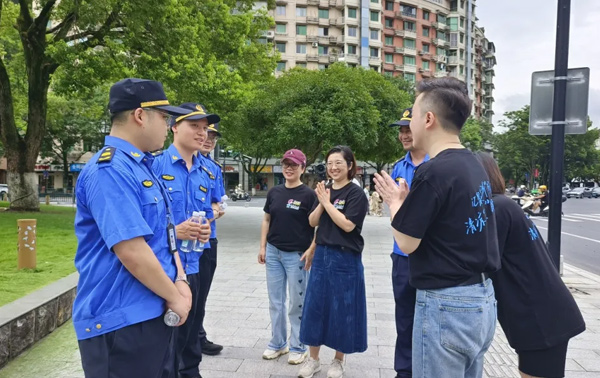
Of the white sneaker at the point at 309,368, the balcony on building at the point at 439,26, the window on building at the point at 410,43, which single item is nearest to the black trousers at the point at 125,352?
the white sneaker at the point at 309,368

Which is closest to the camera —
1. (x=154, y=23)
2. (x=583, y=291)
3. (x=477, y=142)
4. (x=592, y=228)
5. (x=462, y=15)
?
(x=583, y=291)

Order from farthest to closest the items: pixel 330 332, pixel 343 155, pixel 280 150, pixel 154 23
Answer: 1. pixel 280 150
2. pixel 154 23
3. pixel 343 155
4. pixel 330 332

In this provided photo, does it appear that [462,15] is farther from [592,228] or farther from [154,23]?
[154,23]

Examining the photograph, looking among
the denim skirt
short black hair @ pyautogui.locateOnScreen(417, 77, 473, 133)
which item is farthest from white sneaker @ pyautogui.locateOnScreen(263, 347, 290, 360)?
short black hair @ pyautogui.locateOnScreen(417, 77, 473, 133)

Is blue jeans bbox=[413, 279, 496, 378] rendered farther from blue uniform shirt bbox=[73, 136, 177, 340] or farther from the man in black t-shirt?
blue uniform shirt bbox=[73, 136, 177, 340]

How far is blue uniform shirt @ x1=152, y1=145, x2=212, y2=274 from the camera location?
11.4ft

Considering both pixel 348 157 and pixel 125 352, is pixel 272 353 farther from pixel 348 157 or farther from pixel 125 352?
pixel 125 352

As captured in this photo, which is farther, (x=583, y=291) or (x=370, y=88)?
(x=370, y=88)

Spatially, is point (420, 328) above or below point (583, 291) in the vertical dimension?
above

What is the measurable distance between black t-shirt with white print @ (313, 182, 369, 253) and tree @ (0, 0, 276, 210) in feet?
28.7

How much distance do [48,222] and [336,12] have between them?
51.3 m

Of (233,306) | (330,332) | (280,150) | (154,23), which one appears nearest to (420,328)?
(330,332)

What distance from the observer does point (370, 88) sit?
50.2 feet

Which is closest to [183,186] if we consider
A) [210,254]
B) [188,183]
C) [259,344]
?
[188,183]
